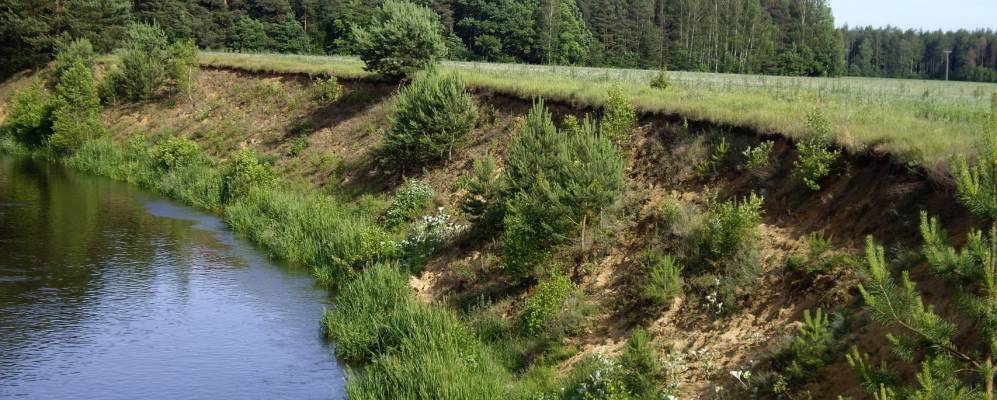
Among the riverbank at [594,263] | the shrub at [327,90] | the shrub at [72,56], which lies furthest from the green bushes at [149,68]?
the riverbank at [594,263]

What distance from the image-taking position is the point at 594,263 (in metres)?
21.4

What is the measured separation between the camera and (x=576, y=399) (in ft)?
52.0

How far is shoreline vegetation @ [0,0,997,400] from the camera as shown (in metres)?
13.7

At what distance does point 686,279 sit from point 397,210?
14089 mm

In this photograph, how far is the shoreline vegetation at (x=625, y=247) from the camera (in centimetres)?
1366

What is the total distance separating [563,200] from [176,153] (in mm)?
30498

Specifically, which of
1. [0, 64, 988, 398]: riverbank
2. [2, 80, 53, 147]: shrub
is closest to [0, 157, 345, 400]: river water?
[0, 64, 988, 398]: riverbank

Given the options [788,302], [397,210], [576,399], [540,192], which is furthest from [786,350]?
[397,210]

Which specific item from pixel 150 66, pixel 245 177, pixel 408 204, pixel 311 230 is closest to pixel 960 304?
pixel 408 204

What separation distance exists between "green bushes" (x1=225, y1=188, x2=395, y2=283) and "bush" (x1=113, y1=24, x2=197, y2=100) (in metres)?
23.6

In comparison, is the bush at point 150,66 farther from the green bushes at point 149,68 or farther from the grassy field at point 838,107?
the grassy field at point 838,107

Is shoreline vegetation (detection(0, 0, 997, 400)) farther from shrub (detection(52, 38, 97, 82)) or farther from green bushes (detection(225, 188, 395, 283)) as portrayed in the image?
shrub (detection(52, 38, 97, 82))

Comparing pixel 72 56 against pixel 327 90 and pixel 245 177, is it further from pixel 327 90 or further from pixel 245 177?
pixel 245 177

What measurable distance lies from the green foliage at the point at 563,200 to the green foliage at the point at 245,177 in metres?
18.7
